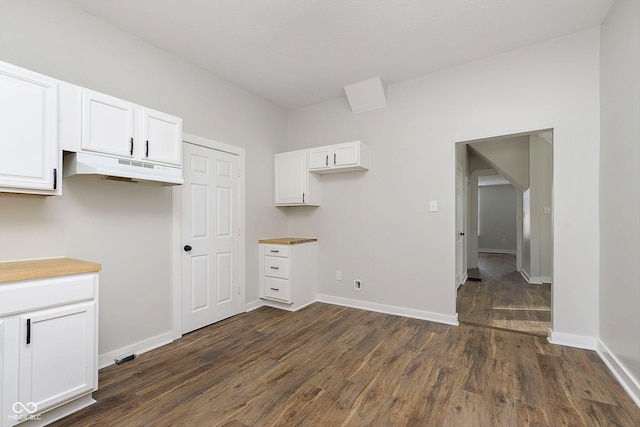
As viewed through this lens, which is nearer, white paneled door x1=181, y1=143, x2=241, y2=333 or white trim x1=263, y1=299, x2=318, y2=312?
white paneled door x1=181, y1=143, x2=241, y2=333

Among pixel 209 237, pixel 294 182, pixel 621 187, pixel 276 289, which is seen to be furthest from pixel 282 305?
pixel 621 187

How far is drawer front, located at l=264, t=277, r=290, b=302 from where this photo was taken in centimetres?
383

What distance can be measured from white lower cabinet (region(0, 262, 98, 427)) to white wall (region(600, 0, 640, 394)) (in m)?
3.52

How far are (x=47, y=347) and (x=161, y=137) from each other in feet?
5.43

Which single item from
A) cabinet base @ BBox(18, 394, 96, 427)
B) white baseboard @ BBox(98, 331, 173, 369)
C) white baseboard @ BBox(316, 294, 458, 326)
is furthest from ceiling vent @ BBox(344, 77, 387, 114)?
cabinet base @ BBox(18, 394, 96, 427)

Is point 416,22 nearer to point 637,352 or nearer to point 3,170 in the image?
point 637,352

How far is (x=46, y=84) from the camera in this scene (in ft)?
6.15

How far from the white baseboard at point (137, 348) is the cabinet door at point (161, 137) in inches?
64.5

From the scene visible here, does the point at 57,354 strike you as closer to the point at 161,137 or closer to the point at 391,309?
the point at 161,137

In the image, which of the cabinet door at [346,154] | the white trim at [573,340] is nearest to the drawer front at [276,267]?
the cabinet door at [346,154]

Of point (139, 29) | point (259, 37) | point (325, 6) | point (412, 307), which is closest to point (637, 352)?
point (412, 307)

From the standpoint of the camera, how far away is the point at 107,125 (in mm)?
2205

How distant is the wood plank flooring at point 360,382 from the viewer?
1814 millimetres

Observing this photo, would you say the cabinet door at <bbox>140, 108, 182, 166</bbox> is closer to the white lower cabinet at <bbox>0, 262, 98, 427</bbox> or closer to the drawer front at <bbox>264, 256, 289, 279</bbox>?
the white lower cabinet at <bbox>0, 262, 98, 427</bbox>
